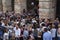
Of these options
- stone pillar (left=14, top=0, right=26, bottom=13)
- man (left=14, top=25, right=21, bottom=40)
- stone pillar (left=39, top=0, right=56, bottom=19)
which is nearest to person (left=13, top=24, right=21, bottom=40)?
man (left=14, top=25, right=21, bottom=40)

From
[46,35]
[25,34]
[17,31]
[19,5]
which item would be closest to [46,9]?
[19,5]

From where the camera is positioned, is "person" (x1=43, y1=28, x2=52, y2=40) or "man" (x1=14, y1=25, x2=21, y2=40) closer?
"person" (x1=43, y1=28, x2=52, y2=40)

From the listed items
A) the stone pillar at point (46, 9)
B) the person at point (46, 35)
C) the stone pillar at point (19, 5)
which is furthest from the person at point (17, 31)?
the stone pillar at point (19, 5)

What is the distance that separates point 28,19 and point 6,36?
3.90 m

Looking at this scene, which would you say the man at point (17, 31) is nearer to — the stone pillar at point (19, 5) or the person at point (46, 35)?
the person at point (46, 35)

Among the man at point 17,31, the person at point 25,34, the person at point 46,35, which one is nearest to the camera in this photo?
the person at point 46,35

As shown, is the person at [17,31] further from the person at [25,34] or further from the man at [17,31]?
the person at [25,34]

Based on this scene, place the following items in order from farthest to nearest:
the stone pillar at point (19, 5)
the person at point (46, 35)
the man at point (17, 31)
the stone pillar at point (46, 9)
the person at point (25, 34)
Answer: the stone pillar at point (19, 5) → the stone pillar at point (46, 9) → the man at point (17, 31) → the person at point (25, 34) → the person at point (46, 35)

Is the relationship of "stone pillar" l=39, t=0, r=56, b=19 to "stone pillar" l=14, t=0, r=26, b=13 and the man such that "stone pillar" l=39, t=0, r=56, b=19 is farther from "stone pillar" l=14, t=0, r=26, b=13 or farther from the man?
the man

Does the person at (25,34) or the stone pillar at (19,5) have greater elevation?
the person at (25,34)

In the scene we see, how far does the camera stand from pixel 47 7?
69.0 ft

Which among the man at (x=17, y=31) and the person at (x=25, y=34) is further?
the man at (x=17, y=31)

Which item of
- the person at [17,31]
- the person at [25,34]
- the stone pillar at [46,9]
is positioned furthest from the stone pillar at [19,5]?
the person at [25,34]

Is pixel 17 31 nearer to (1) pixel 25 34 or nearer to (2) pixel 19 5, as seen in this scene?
(1) pixel 25 34
